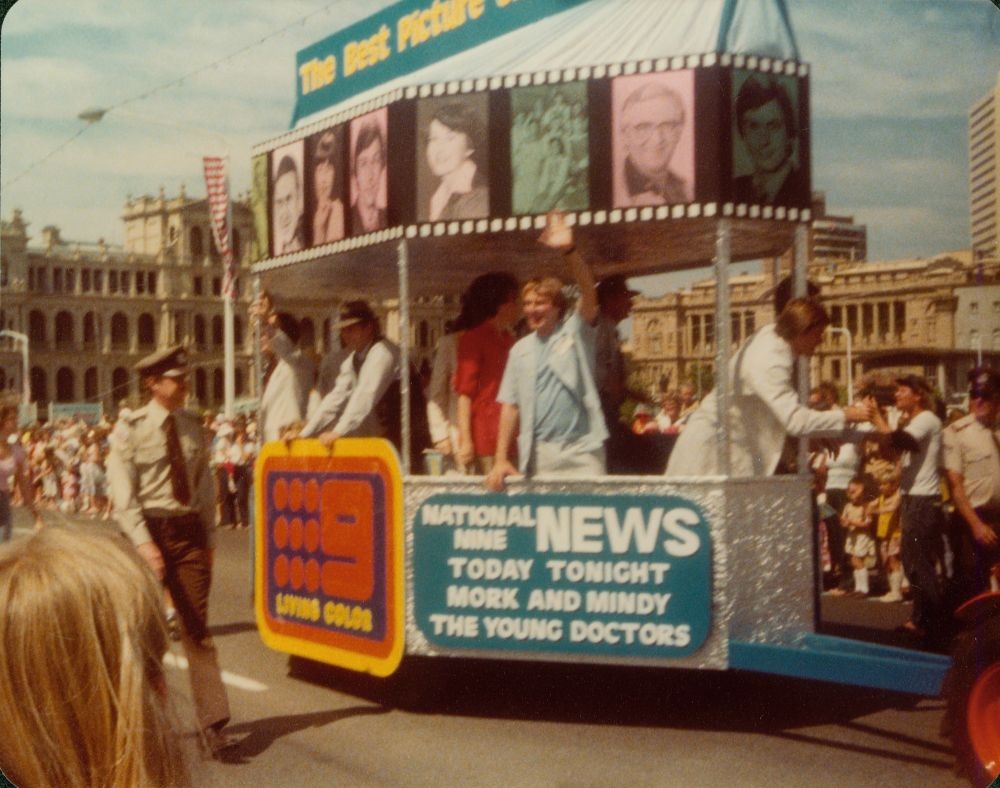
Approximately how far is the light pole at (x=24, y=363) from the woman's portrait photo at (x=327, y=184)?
1.34m

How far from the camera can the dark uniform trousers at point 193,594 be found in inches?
185

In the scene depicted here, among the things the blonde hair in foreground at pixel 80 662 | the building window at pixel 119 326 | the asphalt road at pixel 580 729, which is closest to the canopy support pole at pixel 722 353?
the asphalt road at pixel 580 729

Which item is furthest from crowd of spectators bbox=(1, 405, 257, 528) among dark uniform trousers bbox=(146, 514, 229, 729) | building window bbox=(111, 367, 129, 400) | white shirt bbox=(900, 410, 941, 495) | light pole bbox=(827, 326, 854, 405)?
white shirt bbox=(900, 410, 941, 495)

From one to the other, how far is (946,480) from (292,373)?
3.35 m

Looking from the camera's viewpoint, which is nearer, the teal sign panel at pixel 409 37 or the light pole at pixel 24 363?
the light pole at pixel 24 363

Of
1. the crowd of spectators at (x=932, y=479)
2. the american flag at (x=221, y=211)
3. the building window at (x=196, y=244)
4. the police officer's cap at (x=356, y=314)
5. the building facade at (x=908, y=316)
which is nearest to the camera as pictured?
the building facade at (x=908, y=316)

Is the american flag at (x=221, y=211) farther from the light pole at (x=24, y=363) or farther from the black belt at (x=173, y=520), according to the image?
the black belt at (x=173, y=520)

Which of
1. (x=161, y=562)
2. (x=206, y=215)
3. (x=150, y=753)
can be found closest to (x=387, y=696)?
(x=161, y=562)

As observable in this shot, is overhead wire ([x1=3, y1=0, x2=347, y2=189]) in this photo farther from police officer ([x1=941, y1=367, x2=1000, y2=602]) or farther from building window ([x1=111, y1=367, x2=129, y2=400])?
police officer ([x1=941, y1=367, x2=1000, y2=602])

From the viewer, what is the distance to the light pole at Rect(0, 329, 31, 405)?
12.8 ft

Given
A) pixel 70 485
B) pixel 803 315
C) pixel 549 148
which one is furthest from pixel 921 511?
pixel 70 485

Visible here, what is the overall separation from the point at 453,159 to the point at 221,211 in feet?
2.66

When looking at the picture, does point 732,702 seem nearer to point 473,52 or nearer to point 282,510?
point 282,510

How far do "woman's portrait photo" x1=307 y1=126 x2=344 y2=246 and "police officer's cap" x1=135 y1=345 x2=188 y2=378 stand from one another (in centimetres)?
93
